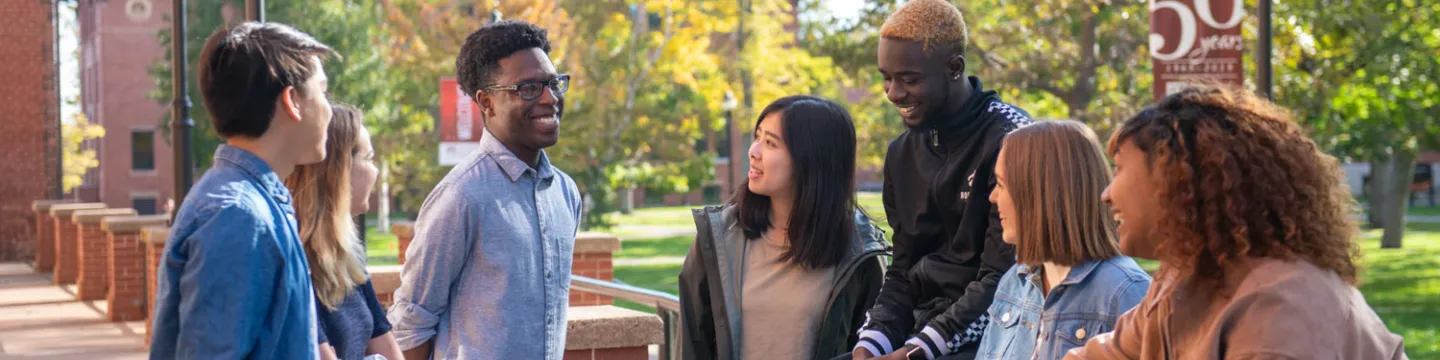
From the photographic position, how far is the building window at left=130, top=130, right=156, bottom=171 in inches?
2184

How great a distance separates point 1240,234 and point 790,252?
2.01 meters

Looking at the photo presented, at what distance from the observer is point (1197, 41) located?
29.3ft

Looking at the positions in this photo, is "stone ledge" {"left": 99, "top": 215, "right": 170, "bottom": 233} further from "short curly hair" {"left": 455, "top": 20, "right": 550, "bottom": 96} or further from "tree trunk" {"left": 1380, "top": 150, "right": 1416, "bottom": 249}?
"tree trunk" {"left": 1380, "top": 150, "right": 1416, "bottom": 249}

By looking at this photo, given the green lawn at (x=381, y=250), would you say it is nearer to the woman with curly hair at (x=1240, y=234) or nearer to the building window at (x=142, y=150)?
the building window at (x=142, y=150)

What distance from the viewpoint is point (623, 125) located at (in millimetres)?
31984

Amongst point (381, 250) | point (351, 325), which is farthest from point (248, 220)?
Answer: point (381, 250)

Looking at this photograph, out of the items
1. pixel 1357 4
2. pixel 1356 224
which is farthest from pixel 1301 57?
pixel 1356 224

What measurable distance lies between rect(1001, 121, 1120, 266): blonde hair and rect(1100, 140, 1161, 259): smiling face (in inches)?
31.1

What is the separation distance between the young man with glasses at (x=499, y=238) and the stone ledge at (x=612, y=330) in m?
1.60

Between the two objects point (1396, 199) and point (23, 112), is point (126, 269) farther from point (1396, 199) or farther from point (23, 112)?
point (1396, 199)

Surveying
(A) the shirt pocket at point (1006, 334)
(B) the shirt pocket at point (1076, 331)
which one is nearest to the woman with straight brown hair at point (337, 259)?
(A) the shirt pocket at point (1006, 334)

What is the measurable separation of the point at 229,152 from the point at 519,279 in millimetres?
1139

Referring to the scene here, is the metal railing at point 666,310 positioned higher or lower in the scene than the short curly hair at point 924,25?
lower

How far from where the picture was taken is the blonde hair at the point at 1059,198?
337 cm
